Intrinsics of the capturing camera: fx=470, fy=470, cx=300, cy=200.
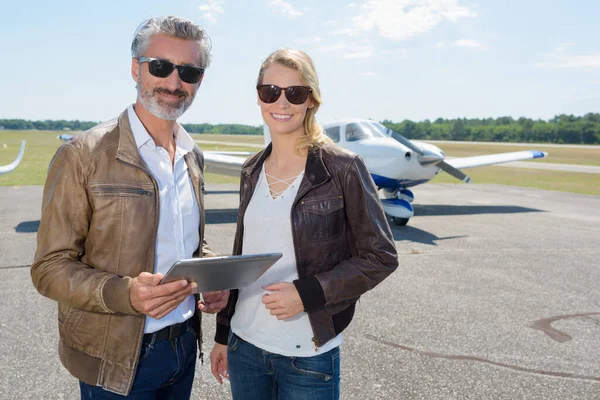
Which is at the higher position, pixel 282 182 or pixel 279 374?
pixel 282 182

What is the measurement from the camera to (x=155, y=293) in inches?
56.7

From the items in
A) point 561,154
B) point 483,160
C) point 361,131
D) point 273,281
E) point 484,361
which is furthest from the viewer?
point 561,154

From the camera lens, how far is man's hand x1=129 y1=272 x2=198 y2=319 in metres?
1.43

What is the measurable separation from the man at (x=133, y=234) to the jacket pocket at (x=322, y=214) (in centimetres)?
47

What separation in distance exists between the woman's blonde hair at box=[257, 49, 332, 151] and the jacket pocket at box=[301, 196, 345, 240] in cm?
25

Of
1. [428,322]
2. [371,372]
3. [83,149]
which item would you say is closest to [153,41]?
[83,149]

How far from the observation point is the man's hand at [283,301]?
1.69 metres

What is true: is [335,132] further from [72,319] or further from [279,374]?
[72,319]

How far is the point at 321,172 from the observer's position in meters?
1.81

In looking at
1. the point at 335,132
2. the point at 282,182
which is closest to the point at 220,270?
the point at 282,182

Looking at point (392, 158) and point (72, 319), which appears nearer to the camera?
point (72, 319)

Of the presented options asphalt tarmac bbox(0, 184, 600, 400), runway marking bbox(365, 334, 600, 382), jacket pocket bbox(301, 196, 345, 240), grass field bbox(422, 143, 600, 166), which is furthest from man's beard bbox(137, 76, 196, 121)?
grass field bbox(422, 143, 600, 166)

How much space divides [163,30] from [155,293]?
0.98 meters

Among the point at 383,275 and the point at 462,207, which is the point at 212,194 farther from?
the point at 383,275
